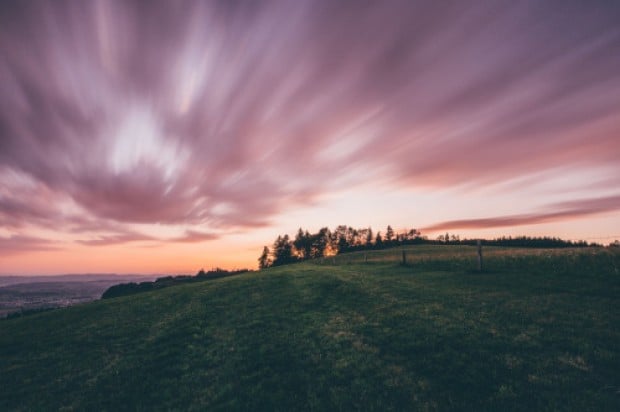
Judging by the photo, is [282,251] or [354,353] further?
A: [282,251]

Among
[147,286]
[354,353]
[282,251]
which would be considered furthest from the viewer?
[282,251]

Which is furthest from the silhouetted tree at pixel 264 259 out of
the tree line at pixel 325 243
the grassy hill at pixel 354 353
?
the grassy hill at pixel 354 353

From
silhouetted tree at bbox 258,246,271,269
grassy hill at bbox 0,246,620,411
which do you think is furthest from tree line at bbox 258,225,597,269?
grassy hill at bbox 0,246,620,411

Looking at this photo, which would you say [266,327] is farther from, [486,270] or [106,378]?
[486,270]

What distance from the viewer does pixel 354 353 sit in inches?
369

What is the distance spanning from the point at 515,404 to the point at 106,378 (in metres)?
12.6

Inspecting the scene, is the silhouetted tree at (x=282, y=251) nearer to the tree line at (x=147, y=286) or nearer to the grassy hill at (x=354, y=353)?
the tree line at (x=147, y=286)

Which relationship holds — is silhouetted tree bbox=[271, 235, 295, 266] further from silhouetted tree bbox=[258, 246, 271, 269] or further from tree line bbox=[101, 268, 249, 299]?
tree line bbox=[101, 268, 249, 299]

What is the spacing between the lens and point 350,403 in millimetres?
6680

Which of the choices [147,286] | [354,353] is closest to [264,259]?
[147,286]

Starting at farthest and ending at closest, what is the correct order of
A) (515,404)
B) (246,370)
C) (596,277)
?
1. (596,277)
2. (246,370)
3. (515,404)

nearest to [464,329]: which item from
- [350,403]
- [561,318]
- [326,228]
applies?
[561,318]

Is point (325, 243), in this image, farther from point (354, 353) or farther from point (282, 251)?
point (354, 353)

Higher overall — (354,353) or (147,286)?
(354,353)
